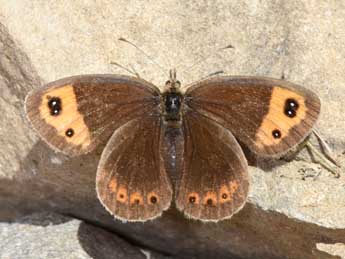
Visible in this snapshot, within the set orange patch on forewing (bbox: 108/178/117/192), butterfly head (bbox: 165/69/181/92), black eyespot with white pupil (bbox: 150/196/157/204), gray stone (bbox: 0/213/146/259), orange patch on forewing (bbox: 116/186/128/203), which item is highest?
butterfly head (bbox: 165/69/181/92)

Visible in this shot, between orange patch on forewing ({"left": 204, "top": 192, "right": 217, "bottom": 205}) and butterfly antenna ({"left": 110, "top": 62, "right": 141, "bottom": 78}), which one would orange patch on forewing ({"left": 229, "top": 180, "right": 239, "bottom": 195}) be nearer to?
orange patch on forewing ({"left": 204, "top": 192, "right": 217, "bottom": 205})

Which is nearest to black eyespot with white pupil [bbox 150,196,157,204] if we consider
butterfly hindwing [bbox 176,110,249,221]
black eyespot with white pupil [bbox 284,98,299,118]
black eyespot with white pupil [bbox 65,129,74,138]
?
butterfly hindwing [bbox 176,110,249,221]

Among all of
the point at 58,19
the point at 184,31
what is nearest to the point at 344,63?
the point at 184,31

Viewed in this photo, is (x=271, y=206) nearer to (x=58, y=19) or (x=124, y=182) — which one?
(x=124, y=182)

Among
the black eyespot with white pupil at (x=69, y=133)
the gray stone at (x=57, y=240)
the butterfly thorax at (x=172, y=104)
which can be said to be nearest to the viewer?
the black eyespot with white pupil at (x=69, y=133)

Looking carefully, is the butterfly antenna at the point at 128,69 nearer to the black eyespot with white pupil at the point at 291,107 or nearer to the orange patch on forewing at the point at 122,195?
the orange patch on forewing at the point at 122,195

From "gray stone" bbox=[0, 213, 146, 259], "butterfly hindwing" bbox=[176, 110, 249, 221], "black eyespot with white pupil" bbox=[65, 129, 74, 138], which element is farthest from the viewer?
"gray stone" bbox=[0, 213, 146, 259]

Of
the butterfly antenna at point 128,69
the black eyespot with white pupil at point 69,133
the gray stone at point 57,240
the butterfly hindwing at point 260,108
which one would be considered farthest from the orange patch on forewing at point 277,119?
the gray stone at point 57,240
